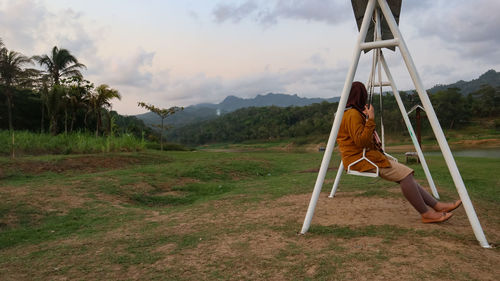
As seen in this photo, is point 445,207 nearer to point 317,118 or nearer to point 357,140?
point 357,140

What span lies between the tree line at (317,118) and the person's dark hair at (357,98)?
4.77 metres

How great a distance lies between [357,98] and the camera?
404 cm

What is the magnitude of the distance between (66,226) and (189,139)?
301 feet

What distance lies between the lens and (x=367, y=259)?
3010 millimetres

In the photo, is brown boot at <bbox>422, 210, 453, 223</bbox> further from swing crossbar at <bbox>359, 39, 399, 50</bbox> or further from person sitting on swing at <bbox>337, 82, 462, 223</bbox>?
swing crossbar at <bbox>359, 39, 399, 50</bbox>

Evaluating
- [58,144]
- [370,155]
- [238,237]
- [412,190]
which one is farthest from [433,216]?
[58,144]

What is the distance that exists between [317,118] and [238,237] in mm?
69243

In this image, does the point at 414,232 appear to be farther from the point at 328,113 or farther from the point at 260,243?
the point at 328,113

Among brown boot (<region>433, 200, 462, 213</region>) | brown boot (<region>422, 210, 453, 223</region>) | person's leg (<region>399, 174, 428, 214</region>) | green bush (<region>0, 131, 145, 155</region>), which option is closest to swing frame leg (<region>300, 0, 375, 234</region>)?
person's leg (<region>399, 174, 428, 214</region>)

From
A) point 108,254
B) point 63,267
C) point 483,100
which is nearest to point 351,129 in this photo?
point 108,254

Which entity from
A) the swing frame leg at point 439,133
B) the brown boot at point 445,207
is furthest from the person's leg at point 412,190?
the swing frame leg at point 439,133

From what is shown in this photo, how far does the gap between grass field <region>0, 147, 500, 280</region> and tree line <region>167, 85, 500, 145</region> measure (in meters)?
4.66

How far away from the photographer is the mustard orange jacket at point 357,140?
12.6 feet

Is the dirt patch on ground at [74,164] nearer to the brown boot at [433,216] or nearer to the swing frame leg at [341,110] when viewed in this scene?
the swing frame leg at [341,110]
